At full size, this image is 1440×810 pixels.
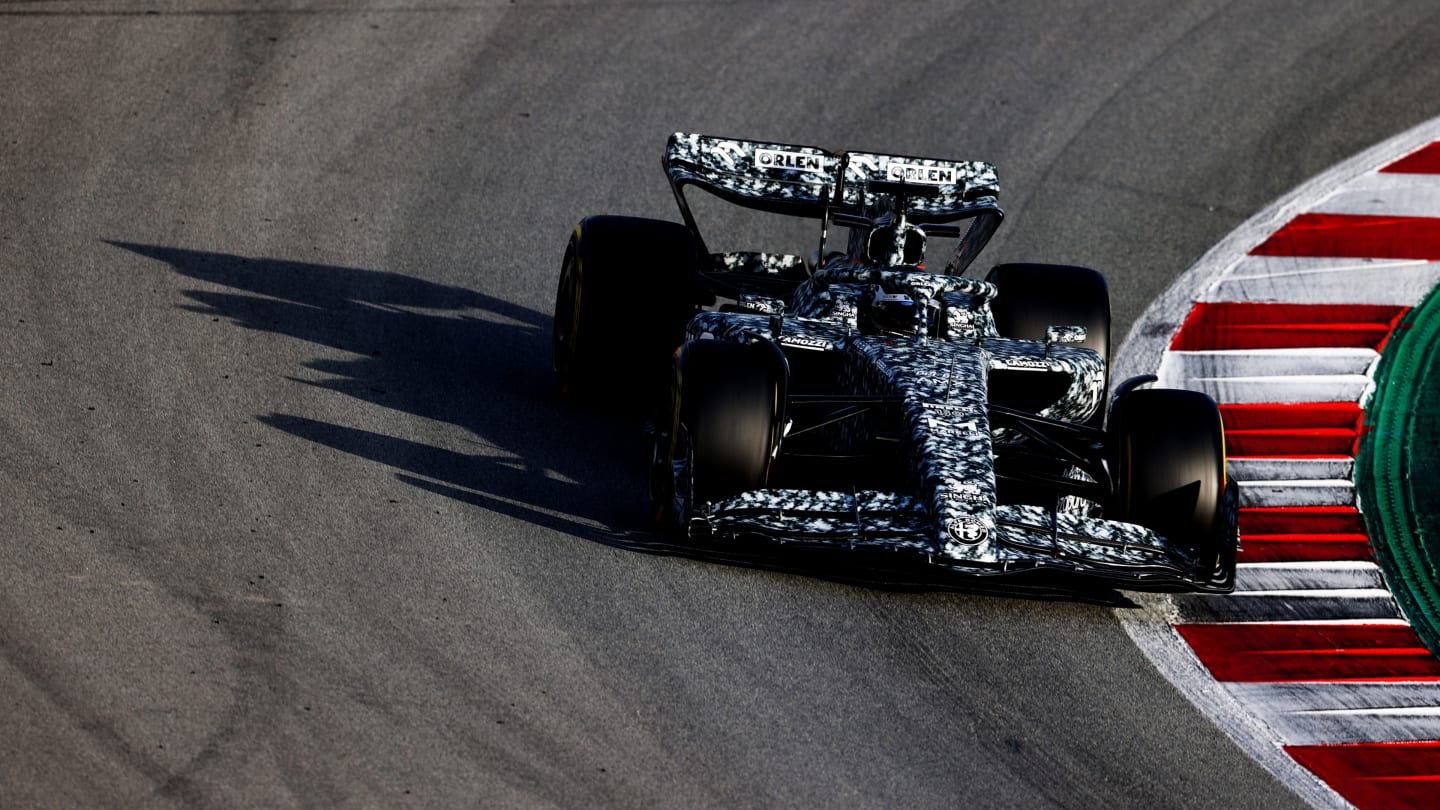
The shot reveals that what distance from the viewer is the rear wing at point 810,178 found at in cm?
1162

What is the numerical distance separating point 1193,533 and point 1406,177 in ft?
25.7

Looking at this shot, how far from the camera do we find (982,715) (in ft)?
27.5

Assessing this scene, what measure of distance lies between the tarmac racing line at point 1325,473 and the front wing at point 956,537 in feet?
1.82

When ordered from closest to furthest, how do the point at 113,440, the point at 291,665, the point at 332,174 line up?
the point at 291,665, the point at 113,440, the point at 332,174

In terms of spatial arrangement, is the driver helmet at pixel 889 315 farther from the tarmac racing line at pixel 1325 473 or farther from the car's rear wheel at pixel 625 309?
the tarmac racing line at pixel 1325 473

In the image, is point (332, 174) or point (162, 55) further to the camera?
point (162, 55)

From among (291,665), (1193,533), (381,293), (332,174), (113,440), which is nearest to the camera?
(291,665)

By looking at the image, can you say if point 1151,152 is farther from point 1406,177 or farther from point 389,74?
point 389,74

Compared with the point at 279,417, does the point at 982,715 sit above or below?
below

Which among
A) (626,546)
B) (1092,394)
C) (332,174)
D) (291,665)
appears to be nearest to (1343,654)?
(1092,394)

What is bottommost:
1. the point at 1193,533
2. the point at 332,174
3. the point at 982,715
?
the point at 982,715

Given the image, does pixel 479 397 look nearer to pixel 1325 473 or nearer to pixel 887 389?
pixel 887 389

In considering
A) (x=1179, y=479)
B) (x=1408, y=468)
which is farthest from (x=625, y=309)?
(x=1408, y=468)

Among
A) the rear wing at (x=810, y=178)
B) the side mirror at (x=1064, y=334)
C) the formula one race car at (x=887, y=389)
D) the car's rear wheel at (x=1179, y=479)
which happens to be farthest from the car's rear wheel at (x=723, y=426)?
the rear wing at (x=810, y=178)
